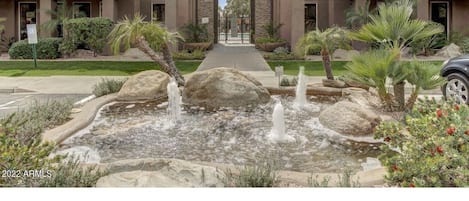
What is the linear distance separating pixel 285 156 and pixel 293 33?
4.90 metres

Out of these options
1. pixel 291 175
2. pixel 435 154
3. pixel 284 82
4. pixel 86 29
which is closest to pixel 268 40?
pixel 284 82

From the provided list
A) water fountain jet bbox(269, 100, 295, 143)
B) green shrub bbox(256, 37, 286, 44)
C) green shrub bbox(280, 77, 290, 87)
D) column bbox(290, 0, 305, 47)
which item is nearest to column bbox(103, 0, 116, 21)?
green shrub bbox(256, 37, 286, 44)

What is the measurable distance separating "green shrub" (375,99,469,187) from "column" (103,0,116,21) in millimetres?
11217

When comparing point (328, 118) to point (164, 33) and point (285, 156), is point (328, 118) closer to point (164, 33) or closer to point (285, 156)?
point (285, 156)

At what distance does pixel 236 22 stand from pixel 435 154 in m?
6.87

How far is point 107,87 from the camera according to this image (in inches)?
250

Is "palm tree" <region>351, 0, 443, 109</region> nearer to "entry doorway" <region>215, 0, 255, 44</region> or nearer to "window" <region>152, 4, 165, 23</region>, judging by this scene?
"entry doorway" <region>215, 0, 255, 44</region>

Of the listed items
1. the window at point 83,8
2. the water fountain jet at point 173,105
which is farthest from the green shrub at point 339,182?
the window at point 83,8

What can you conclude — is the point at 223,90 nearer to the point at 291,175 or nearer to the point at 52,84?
the point at 52,84

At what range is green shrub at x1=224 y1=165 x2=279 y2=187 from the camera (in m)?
2.53

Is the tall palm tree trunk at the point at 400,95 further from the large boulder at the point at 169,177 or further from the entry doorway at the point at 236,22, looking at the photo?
the entry doorway at the point at 236,22

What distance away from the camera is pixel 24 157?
2352 millimetres
